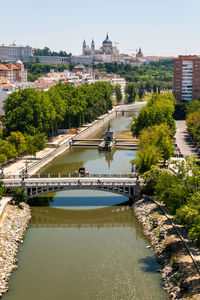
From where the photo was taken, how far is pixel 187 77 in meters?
140

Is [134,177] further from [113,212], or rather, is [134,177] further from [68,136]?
[68,136]

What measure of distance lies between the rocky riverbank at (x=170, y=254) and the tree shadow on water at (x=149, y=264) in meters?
0.49

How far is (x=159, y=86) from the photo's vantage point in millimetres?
192875

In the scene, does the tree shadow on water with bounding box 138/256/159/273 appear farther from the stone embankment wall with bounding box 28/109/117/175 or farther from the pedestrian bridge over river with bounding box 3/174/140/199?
the stone embankment wall with bounding box 28/109/117/175

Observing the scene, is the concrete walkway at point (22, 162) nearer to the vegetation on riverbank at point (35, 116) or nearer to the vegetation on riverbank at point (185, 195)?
the vegetation on riverbank at point (35, 116)

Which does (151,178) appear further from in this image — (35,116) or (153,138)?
(35,116)

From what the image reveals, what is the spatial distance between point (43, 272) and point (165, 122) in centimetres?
5051

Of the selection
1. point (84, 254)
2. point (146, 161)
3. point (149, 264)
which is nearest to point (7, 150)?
point (146, 161)

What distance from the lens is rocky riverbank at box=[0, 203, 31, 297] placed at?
117 ft

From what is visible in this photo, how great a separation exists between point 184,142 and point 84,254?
51853 mm

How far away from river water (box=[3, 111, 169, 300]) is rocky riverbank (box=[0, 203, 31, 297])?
59 cm

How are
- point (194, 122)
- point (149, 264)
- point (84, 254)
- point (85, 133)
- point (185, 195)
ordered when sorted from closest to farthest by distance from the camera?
1. point (149, 264)
2. point (185, 195)
3. point (84, 254)
4. point (194, 122)
5. point (85, 133)

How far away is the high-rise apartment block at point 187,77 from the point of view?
139250mm

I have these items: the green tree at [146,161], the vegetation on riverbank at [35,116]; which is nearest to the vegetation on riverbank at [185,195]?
the green tree at [146,161]
